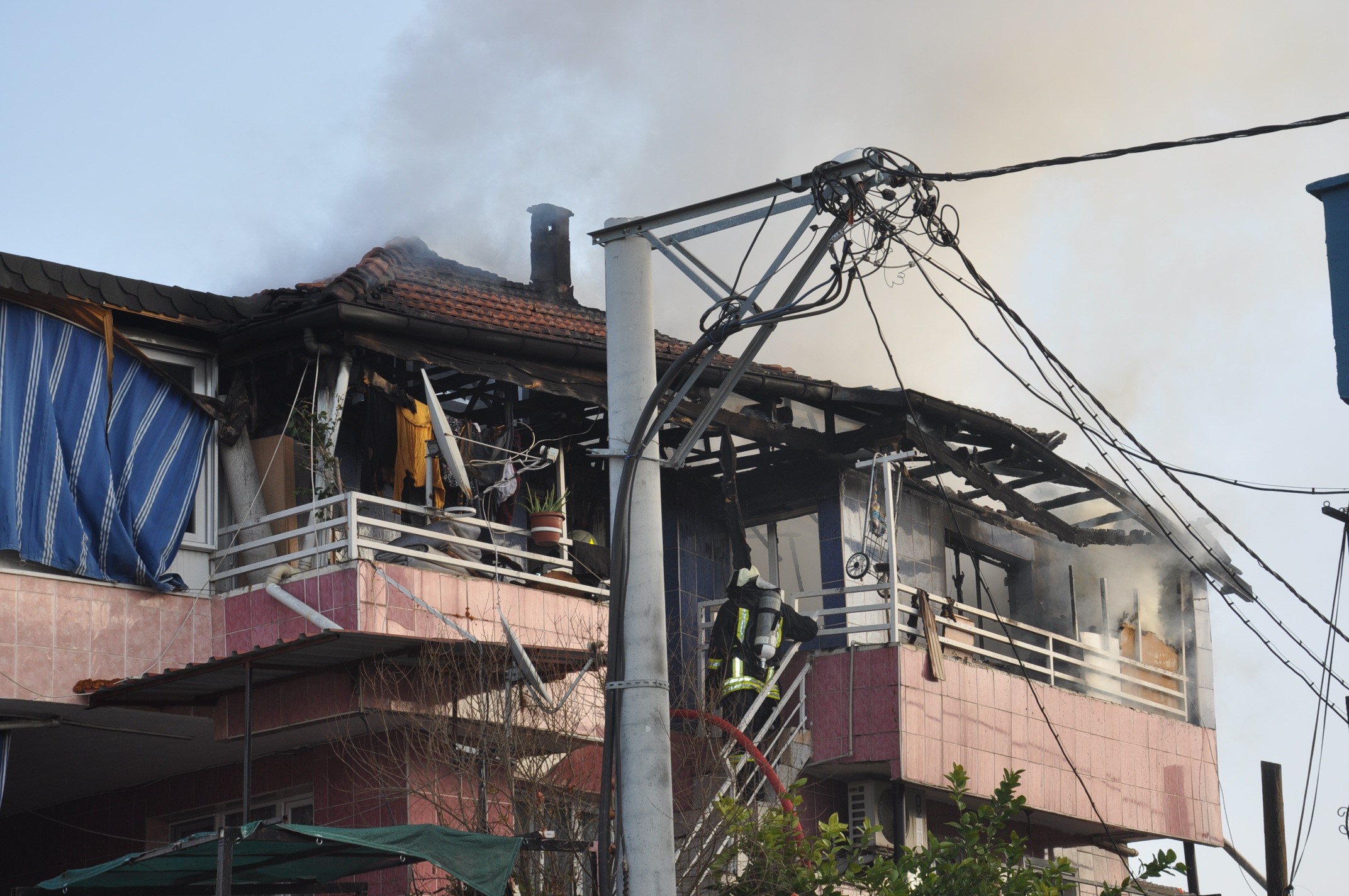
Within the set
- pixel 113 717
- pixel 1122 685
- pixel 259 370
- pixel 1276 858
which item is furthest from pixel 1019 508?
pixel 113 717

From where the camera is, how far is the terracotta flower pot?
1766 cm

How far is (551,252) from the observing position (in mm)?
24297

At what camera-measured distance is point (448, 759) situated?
49.1 ft

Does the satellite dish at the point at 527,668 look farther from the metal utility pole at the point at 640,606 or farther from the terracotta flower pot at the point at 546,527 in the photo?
the metal utility pole at the point at 640,606

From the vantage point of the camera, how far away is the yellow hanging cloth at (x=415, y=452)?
56.7 feet

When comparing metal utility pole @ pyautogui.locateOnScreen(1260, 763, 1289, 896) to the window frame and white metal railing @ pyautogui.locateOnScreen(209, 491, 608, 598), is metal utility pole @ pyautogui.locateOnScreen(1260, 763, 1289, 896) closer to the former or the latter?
white metal railing @ pyautogui.locateOnScreen(209, 491, 608, 598)

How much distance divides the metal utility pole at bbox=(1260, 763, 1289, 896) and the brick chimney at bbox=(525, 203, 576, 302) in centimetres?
1068

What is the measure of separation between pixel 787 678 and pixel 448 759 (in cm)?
517

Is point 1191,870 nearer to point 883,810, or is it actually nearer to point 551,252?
point 883,810

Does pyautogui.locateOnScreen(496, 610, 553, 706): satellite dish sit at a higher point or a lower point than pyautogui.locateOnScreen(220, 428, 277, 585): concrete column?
lower

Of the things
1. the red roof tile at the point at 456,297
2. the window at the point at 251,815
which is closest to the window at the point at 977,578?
the red roof tile at the point at 456,297

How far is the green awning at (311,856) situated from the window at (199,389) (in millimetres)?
4753

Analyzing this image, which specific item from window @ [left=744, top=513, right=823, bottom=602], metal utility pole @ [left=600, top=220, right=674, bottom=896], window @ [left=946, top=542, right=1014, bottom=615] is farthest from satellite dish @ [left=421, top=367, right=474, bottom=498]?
window @ [left=946, top=542, right=1014, bottom=615]

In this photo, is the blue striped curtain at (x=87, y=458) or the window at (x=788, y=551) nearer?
the blue striped curtain at (x=87, y=458)
